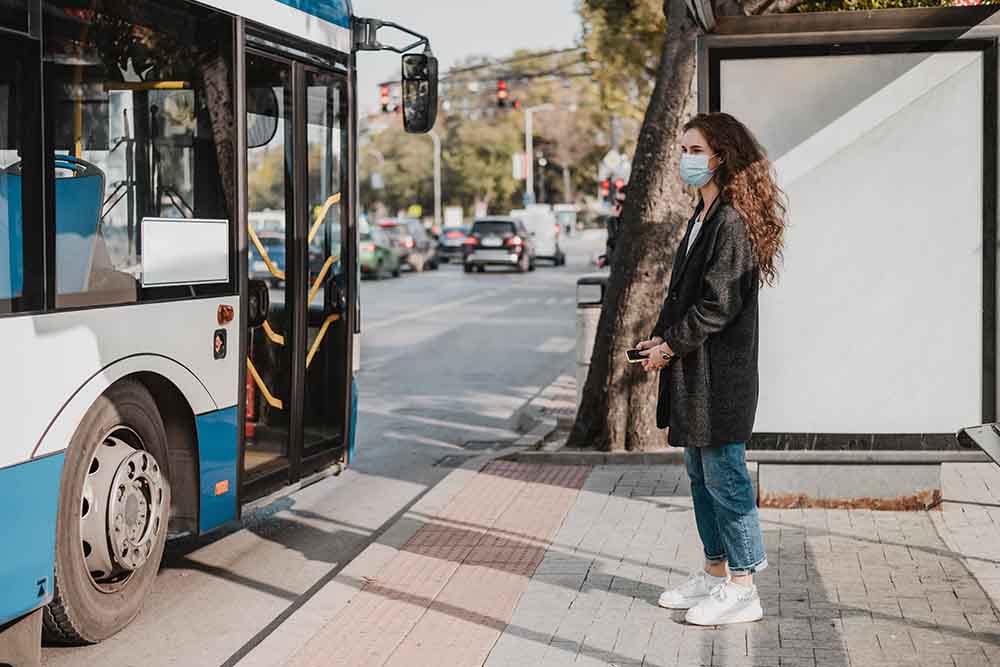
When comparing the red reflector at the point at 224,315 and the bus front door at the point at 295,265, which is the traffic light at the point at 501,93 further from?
the red reflector at the point at 224,315

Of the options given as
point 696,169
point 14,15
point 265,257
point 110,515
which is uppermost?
point 14,15

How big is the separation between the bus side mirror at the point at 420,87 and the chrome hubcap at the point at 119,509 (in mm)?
3326

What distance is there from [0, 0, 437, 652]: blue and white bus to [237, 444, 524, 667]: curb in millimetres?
560

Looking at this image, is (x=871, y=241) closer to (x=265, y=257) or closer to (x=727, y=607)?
(x=727, y=607)

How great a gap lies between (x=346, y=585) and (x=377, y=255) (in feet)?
116

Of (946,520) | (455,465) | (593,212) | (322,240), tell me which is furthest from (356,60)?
(593,212)

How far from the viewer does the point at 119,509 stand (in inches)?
240

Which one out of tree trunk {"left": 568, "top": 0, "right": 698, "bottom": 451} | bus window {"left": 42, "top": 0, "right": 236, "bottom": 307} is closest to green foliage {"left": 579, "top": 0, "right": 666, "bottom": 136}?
tree trunk {"left": 568, "top": 0, "right": 698, "bottom": 451}

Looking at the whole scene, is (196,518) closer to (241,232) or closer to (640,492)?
(241,232)

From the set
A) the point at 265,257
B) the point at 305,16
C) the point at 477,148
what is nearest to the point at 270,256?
the point at 265,257

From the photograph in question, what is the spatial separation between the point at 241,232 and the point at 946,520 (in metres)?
3.93

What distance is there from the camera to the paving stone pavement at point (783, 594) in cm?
571

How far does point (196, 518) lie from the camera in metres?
6.81

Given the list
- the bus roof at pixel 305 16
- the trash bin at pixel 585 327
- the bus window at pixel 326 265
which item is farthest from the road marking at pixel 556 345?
the bus roof at pixel 305 16
